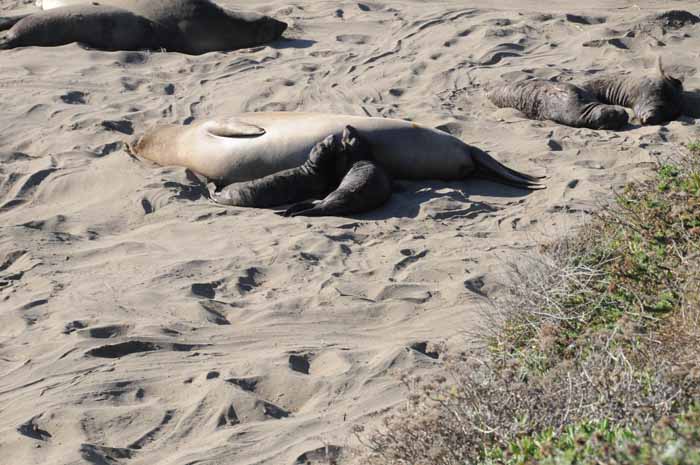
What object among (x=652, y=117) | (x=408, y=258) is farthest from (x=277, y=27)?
Answer: (x=408, y=258)

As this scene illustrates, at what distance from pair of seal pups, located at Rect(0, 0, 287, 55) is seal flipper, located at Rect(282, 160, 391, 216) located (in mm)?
4248

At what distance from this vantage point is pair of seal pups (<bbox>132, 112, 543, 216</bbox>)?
6969 mm

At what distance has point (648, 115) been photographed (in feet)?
26.6

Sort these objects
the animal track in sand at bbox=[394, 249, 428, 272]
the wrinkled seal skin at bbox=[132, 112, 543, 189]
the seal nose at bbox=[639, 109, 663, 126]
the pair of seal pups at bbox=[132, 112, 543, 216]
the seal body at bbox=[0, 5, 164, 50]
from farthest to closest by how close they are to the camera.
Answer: the seal body at bbox=[0, 5, 164, 50], the seal nose at bbox=[639, 109, 663, 126], the wrinkled seal skin at bbox=[132, 112, 543, 189], the pair of seal pups at bbox=[132, 112, 543, 216], the animal track in sand at bbox=[394, 249, 428, 272]

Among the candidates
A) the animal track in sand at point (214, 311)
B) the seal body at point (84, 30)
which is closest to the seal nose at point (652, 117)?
the animal track in sand at point (214, 311)

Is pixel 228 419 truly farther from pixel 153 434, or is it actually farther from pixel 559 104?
pixel 559 104

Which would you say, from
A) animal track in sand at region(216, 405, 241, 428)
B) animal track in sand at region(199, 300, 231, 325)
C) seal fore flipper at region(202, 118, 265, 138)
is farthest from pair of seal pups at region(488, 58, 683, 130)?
animal track in sand at region(216, 405, 241, 428)

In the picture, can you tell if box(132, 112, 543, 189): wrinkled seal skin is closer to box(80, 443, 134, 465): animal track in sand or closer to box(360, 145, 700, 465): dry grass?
box(360, 145, 700, 465): dry grass

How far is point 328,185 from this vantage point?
281 inches

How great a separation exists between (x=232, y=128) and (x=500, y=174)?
1967 millimetres

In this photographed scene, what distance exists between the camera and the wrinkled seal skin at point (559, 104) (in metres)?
8.11

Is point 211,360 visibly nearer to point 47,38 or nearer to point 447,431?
point 447,431

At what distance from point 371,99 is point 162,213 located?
278 cm

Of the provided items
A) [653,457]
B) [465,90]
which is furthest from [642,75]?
[653,457]
